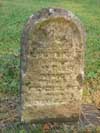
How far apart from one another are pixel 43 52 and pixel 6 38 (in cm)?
646

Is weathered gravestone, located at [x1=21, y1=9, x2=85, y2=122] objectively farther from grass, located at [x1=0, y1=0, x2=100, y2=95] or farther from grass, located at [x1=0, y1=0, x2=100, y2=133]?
grass, located at [x1=0, y1=0, x2=100, y2=95]

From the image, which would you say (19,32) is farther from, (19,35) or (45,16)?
(45,16)

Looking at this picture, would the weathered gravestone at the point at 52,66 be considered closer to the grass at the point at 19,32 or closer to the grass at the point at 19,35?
the grass at the point at 19,35

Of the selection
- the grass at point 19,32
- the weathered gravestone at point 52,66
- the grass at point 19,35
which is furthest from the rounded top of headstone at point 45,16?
the grass at point 19,32

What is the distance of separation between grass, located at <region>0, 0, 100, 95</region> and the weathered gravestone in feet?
5.35

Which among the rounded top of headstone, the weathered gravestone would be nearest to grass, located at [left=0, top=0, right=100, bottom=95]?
the weathered gravestone

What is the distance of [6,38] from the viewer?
13359 millimetres

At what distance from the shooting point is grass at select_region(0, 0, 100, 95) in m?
9.66

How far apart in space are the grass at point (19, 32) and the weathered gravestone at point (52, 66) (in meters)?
1.63

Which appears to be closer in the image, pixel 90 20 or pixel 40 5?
pixel 90 20

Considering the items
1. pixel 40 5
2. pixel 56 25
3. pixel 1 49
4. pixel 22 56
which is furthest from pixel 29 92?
pixel 40 5

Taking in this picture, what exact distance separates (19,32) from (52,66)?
741 cm

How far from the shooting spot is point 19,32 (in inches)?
567

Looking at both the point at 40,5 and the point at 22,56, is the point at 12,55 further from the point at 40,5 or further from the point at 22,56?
the point at 40,5
